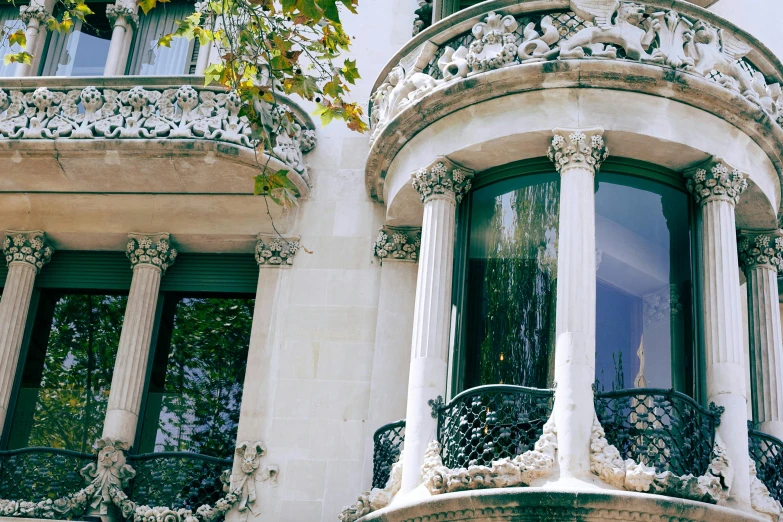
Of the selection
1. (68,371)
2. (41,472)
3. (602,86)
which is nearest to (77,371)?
(68,371)

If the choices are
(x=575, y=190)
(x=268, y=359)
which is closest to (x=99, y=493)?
(x=268, y=359)

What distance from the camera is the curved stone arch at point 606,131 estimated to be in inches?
524

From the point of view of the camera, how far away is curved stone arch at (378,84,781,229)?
43.7 feet

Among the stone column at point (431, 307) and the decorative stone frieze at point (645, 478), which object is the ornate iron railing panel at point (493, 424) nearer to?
the stone column at point (431, 307)

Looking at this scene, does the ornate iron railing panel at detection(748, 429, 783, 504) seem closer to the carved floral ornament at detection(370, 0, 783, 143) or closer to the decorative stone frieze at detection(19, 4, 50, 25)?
the carved floral ornament at detection(370, 0, 783, 143)

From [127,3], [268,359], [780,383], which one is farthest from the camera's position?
[127,3]

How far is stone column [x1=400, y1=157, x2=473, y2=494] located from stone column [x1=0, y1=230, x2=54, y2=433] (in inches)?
205

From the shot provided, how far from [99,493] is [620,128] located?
707cm

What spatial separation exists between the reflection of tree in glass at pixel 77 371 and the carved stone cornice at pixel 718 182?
294 inches

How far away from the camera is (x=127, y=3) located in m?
17.6

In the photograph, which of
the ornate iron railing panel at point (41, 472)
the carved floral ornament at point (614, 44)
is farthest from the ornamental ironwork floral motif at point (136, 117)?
the ornate iron railing panel at point (41, 472)

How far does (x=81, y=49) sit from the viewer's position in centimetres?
1786

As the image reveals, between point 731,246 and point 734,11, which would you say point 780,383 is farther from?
point 734,11

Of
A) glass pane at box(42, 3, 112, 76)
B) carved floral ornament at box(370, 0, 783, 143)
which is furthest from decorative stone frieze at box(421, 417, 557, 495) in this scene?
glass pane at box(42, 3, 112, 76)
